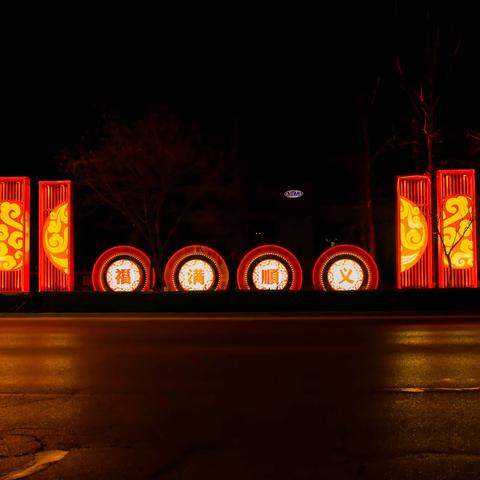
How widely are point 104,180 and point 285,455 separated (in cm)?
2621

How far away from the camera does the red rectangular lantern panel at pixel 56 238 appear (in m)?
22.8

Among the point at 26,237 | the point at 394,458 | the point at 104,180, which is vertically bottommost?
the point at 394,458

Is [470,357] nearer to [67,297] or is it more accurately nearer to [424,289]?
[424,289]

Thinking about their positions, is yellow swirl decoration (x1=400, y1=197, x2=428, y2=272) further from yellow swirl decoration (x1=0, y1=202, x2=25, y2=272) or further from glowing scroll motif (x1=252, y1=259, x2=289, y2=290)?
yellow swirl decoration (x1=0, y1=202, x2=25, y2=272)

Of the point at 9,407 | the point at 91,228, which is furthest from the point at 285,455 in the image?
the point at 91,228

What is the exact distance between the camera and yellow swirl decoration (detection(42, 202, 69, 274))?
2280 cm

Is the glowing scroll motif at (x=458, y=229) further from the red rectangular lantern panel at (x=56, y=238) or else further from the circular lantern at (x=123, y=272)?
the red rectangular lantern panel at (x=56, y=238)

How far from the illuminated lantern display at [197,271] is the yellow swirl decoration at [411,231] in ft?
19.1

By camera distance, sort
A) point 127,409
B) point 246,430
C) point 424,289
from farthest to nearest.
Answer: point 424,289
point 127,409
point 246,430

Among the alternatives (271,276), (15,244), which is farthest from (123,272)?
(271,276)

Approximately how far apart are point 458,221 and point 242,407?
50.8ft

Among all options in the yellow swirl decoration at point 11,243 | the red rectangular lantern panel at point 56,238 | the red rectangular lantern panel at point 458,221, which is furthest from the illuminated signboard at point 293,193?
the yellow swirl decoration at point 11,243

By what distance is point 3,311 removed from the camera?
861 inches

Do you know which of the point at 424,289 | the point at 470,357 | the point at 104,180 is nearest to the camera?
the point at 470,357
